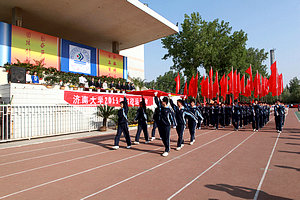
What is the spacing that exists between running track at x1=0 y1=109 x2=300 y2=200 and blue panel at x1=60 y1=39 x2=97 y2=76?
1277 centimetres

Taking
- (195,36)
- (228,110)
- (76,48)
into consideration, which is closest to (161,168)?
(228,110)

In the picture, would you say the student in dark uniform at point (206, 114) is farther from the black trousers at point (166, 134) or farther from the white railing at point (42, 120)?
the black trousers at point (166, 134)

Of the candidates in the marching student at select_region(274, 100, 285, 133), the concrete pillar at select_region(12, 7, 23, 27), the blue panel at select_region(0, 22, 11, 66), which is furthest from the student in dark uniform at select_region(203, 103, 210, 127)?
the concrete pillar at select_region(12, 7, 23, 27)

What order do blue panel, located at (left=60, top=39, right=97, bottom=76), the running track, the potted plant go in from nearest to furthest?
the running track, the potted plant, blue panel, located at (left=60, top=39, right=97, bottom=76)

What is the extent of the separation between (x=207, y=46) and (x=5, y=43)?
23.0 meters

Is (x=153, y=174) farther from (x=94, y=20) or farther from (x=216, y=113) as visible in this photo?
(x=94, y=20)

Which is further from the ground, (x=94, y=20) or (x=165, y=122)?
(x=94, y=20)

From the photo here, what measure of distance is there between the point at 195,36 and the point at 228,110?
628 inches

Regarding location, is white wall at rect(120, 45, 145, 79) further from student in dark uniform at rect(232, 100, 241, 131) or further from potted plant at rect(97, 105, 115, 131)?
student in dark uniform at rect(232, 100, 241, 131)

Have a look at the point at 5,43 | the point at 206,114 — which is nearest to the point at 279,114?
the point at 206,114

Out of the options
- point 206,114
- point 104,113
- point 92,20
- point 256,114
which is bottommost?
point 206,114

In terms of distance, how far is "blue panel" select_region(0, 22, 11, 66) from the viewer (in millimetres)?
13968

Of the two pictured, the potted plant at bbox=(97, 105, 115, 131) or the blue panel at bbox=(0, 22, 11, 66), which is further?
the blue panel at bbox=(0, 22, 11, 66)

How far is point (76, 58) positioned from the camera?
18.8 m
